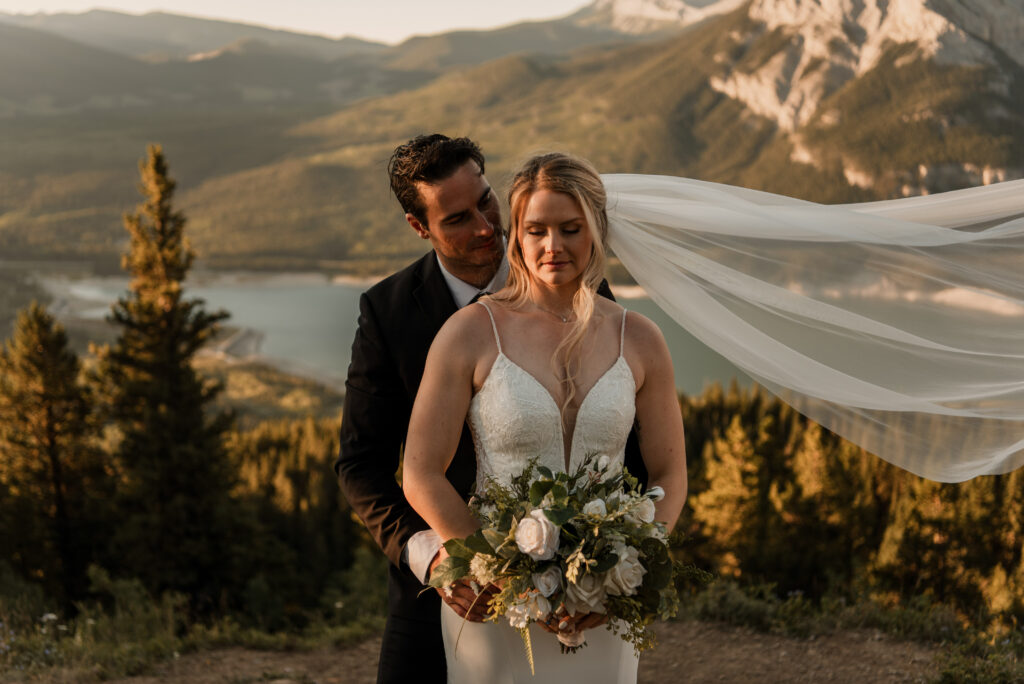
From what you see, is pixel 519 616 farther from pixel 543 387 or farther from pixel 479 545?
pixel 543 387

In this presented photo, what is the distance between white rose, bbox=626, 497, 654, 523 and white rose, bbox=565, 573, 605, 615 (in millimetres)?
175

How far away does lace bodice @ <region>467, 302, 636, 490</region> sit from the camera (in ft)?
8.40

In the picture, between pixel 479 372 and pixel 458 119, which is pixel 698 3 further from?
pixel 479 372

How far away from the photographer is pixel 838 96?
134 meters

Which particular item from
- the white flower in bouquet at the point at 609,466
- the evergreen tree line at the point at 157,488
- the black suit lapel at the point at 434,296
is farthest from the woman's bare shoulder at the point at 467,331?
the evergreen tree line at the point at 157,488

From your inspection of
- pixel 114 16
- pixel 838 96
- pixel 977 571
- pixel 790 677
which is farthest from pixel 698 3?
pixel 790 677

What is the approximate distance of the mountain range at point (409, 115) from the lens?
11938 centimetres

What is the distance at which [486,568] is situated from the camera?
90.2 inches

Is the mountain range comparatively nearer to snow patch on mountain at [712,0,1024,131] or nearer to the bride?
snow patch on mountain at [712,0,1024,131]

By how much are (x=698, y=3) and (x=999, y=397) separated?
191 metres

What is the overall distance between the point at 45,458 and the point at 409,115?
141 meters

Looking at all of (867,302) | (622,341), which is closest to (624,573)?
(622,341)

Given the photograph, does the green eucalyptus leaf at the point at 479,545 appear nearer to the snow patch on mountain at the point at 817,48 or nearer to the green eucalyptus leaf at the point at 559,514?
the green eucalyptus leaf at the point at 559,514

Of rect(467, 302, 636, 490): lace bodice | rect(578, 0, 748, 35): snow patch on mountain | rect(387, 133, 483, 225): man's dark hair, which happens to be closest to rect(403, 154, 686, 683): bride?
rect(467, 302, 636, 490): lace bodice
